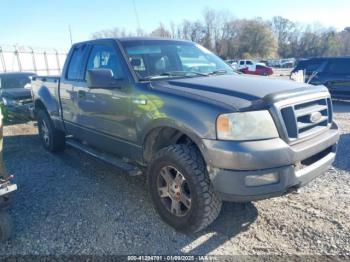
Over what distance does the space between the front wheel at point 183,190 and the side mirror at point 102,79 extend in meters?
1.05

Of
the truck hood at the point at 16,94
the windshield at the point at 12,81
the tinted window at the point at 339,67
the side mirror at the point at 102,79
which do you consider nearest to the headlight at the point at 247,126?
the side mirror at the point at 102,79

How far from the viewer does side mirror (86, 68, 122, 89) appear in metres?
3.58

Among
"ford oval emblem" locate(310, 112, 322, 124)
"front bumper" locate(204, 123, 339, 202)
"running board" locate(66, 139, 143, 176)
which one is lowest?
"running board" locate(66, 139, 143, 176)

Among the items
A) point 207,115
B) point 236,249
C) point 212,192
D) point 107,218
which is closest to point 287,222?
point 236,249

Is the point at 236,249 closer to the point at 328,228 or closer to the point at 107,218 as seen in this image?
the point at 328,228

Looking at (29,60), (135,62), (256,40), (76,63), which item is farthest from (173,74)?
(256,40)

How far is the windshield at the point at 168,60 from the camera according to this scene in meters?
3.80

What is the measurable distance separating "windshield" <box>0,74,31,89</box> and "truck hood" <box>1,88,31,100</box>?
0.74 m

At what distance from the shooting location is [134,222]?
346 centimetres

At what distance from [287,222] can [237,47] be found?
7806 cm

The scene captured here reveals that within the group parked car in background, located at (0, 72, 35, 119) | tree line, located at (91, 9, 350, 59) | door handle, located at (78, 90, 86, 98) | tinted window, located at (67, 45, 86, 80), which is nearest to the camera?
door handle, located at (78, 90, 86, 98)

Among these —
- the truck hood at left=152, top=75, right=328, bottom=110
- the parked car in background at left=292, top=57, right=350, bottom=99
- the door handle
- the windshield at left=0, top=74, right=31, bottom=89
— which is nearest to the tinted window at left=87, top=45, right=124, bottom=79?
the door handle

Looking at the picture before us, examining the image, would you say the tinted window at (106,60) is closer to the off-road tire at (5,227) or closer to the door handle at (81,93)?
the door handle at (81,93)

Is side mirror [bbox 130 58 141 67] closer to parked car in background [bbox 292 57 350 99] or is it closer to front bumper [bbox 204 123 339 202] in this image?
front bumper [bbox 204 123 339 202]
